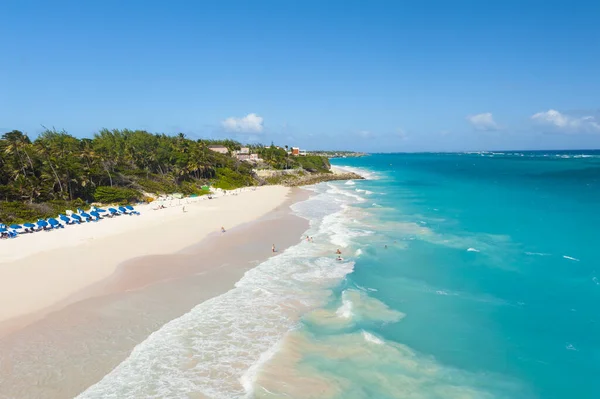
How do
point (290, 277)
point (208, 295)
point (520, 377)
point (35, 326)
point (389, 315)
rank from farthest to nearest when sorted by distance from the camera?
point (290, 277)
point (208, 295)
point (389, 315)
point (35, 326)
point (520, 377)

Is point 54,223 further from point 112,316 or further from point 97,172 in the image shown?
point 112,316

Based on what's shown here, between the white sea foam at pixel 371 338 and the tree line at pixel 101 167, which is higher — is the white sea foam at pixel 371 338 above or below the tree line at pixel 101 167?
below

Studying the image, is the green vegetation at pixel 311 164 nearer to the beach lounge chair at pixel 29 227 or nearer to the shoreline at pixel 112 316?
the beach lounge chair at pixel 29 227

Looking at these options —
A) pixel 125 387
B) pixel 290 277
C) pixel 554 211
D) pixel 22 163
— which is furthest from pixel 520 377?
pixel 22 163

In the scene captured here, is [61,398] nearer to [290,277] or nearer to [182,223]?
[290,277]

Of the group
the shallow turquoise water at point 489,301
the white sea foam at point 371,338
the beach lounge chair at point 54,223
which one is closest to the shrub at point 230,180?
the beach lounge chair at point 54,223

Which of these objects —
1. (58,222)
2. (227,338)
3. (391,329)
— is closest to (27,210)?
(58,222)
